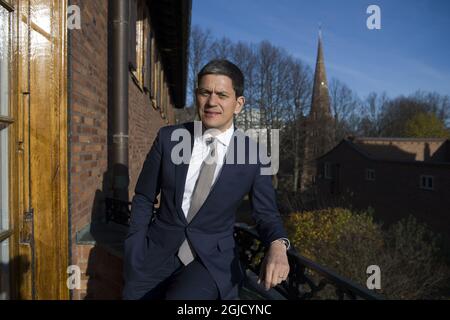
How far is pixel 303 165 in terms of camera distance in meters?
38.8

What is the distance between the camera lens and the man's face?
6.16ft

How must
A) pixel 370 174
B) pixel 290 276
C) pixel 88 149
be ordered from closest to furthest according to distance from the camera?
pixel 88 149 → pixel 290 276 → pixel 370 174

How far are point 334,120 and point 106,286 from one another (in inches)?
1695

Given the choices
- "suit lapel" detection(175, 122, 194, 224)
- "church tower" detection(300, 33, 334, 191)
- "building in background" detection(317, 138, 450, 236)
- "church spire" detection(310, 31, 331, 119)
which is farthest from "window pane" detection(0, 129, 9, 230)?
"church spire" detection(310, 31, 331, 119)

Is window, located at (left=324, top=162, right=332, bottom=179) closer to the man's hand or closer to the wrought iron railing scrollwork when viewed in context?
the wrought iron railing scrollwork

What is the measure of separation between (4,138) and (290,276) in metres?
2.26

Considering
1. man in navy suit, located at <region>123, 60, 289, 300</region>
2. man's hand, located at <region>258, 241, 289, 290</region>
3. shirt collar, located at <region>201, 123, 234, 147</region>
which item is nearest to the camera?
man's hand, located at <region>258, 241, 289, 290</region>

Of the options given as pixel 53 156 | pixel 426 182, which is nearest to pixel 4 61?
pixel 53 156

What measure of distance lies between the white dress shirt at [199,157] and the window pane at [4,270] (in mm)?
946

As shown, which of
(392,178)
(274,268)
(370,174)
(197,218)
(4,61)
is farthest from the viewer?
(370,174)

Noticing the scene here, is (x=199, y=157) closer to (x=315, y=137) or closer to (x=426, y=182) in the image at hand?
(x=426, y=182)

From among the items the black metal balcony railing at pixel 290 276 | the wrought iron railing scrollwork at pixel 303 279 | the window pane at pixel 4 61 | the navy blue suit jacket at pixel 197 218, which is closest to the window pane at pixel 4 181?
the window pane at pixel 4 61

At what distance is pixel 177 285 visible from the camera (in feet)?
5.64

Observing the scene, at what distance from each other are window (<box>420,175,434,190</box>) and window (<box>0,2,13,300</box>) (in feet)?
77.8
